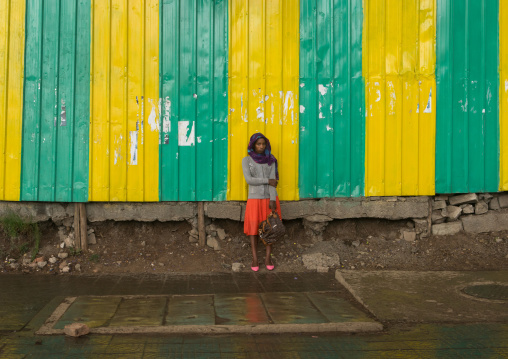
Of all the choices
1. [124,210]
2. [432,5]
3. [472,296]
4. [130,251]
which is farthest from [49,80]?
[472,296]

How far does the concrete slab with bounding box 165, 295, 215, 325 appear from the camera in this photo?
4426mm

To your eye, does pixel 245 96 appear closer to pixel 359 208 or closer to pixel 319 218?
pixel 319 218

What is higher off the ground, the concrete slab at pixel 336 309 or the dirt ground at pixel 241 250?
the dirt ground at pixel 241 250

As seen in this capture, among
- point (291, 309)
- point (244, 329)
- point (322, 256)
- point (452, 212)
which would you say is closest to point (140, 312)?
point (244, 329)

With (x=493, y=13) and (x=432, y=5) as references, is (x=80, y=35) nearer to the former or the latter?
(x=432, y=5)

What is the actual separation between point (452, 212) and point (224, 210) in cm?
338

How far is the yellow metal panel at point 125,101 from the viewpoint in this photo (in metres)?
6.75

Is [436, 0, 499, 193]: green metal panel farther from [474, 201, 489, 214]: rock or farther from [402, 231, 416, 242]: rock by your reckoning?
[402, 231, 416, 242]: rock

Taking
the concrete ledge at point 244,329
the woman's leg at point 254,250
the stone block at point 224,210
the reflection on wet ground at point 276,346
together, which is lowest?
the reflection on wet ground at point 276,346

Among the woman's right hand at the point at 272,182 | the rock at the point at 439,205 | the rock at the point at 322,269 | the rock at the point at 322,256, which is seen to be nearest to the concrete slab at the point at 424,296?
the rock at the point at 322,269

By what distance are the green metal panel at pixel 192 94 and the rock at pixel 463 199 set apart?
3518 millimetres

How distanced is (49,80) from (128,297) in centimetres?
336

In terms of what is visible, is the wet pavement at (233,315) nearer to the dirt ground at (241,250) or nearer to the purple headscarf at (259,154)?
the dirt ground at (241,250)

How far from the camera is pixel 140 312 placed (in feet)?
15.4
